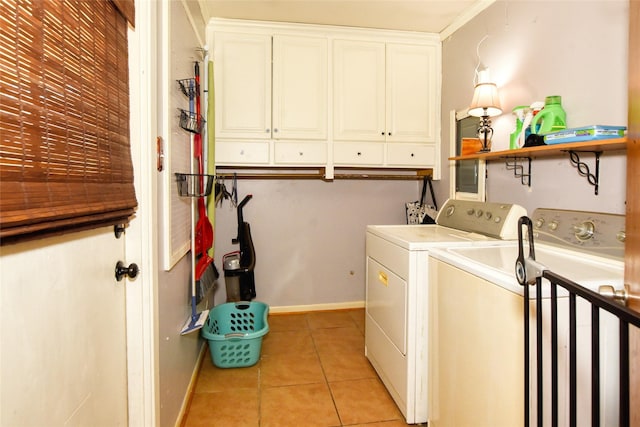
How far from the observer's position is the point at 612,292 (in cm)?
77

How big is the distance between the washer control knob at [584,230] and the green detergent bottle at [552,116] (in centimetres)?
48

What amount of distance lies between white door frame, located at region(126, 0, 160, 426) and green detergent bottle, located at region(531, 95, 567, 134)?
1.78m

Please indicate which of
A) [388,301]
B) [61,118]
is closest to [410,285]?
[388,301]

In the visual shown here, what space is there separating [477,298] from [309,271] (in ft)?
7.00

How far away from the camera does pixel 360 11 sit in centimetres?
260

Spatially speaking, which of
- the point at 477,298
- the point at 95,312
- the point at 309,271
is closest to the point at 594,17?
the point at 477,298

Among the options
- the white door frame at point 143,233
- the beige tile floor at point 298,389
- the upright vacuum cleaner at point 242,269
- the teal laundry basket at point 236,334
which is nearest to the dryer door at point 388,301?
the beige tile floor at point 298,389

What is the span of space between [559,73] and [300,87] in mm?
1735

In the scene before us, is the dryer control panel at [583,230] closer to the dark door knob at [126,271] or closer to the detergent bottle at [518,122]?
the detergent bottle at [518,122]

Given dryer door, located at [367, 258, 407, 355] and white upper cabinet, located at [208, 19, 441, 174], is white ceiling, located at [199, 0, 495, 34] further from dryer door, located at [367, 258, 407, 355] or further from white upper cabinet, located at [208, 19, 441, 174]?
dryer door, located at [367, 258, 407, 355]

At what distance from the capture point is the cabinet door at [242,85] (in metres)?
2.71

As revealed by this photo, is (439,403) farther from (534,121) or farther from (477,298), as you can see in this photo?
(534,121)

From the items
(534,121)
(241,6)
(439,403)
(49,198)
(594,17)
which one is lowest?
(439,403)

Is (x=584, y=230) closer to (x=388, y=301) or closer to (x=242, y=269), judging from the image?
(x=388, y=301)
